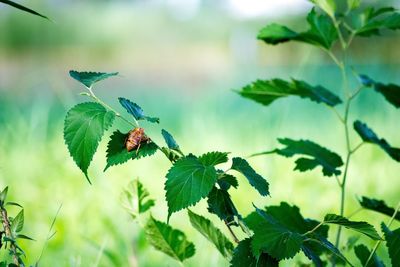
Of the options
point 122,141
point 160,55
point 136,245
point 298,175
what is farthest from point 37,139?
point 160,55

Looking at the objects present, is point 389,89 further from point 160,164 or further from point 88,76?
point 160,164

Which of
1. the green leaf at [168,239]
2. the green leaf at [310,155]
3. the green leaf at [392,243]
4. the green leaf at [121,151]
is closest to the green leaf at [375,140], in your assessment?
the green leaf at [310,155]

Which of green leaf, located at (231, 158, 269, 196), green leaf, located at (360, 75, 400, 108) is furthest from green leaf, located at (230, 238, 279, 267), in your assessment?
green leaf, located at (360, 75, 400, 108)

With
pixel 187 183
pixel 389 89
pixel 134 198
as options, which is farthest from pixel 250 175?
pixel 389 89

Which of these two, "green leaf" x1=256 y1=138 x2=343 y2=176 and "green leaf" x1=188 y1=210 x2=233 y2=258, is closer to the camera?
"green leaf" x1=188 y1=210 x2=233 y2=258

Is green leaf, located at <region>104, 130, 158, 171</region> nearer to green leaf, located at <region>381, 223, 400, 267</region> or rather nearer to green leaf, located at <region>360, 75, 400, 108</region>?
green leaf, located at <region>381, 223, 400, 267</region>

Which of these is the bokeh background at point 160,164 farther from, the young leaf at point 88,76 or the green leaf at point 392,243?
the green leaf at point 392,243

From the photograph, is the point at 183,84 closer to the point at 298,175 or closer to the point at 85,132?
the point at 298,175
